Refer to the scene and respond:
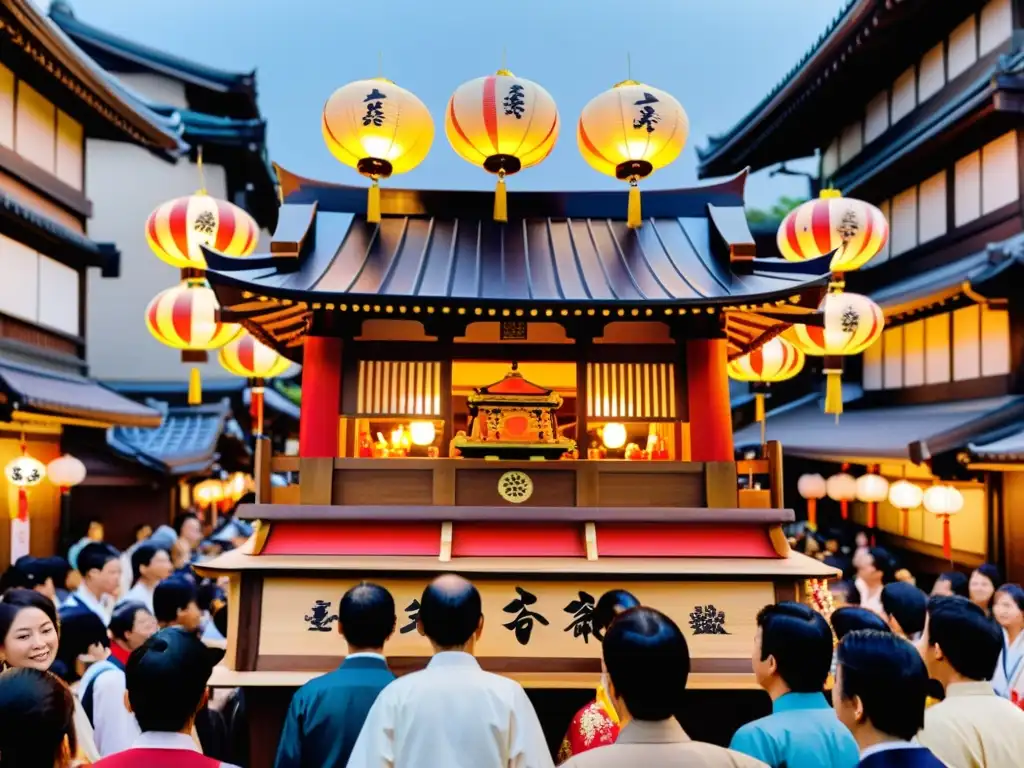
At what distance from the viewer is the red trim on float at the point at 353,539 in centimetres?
661

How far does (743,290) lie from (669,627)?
451 centimetres

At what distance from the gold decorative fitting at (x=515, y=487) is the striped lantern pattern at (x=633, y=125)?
3028 millimetres

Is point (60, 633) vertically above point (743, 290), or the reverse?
point (743, 290)

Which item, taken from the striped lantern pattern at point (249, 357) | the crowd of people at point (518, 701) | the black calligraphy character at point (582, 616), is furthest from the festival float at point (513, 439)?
the striped lantern pattern at point (249, 357)

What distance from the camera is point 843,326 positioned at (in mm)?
8648

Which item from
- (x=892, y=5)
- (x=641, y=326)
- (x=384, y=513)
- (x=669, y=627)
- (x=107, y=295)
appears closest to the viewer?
(x=669, y=627)

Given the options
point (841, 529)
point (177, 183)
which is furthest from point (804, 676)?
point (177, 183)

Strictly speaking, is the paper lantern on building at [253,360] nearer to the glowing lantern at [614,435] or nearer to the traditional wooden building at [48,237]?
the traditional wooden building at [48,237]

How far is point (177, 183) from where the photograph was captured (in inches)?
822

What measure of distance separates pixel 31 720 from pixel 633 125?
6281 millimetres

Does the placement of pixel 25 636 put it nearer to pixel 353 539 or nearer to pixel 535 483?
pixel 353 539

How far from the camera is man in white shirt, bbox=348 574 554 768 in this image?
341 cm

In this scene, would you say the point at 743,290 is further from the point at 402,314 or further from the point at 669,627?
the point at 669,627

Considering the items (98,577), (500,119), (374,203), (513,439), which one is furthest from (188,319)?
(500,119)
